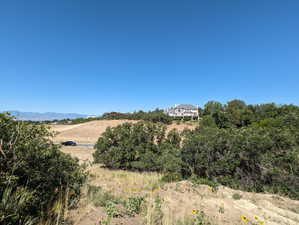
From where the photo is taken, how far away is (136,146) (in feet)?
30.0

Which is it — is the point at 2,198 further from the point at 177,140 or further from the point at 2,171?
the point at 177,140

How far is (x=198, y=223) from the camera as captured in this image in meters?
2.67

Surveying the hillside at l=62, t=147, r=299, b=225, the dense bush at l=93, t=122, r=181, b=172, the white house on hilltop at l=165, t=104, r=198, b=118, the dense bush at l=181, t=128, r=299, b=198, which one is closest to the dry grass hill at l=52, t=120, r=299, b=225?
the hillside at l=62, t=147, r=299, b=225

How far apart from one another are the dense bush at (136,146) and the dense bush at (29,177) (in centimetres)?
545

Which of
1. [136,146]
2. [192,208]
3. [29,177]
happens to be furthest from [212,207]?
[136,146]

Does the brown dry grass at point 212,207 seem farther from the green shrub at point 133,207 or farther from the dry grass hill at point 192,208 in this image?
the green shrub at point 133,207

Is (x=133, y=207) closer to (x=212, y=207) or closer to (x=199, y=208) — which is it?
(x=199, y=208)

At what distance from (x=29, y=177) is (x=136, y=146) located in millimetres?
6898

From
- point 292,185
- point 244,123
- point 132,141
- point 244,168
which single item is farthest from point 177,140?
point 244,123

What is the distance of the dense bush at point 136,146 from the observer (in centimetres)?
875

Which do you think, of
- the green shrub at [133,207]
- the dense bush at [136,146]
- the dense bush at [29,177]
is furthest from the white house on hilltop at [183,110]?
the dense bush at [29,177]

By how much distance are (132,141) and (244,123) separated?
89.6 ft

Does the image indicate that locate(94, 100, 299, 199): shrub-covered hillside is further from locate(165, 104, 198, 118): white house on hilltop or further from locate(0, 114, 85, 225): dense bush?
locate(165, 104, 198, 118): white house on hilltop

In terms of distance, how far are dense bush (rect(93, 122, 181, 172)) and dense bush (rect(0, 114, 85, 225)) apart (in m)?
5.45
